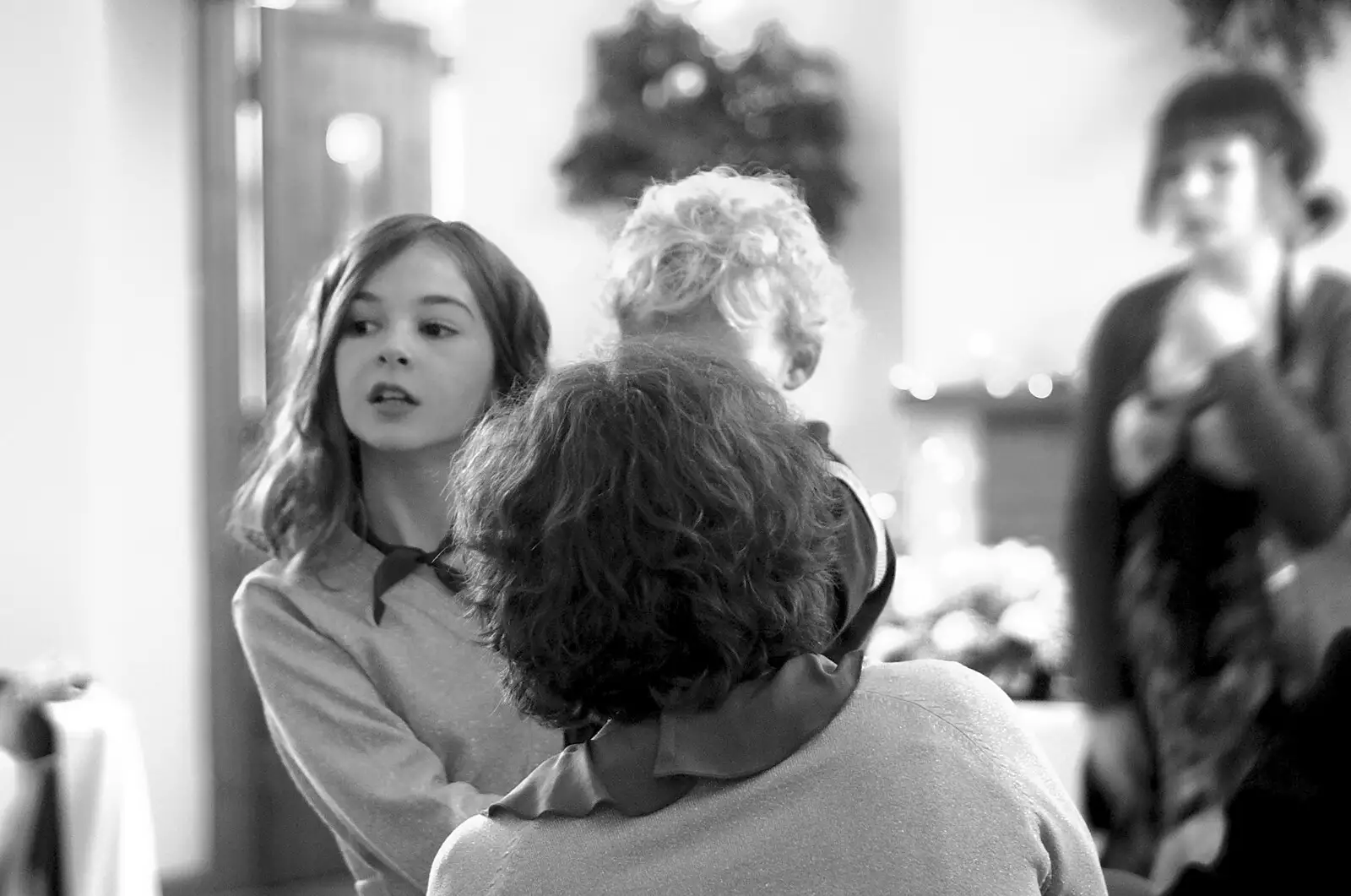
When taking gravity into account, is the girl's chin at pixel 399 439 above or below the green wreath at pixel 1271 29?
below

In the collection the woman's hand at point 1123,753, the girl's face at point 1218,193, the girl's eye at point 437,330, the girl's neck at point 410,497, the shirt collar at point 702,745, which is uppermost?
the girl's face at point 1218,193

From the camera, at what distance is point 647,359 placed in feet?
2.92

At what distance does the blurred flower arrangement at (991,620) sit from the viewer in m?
2.71

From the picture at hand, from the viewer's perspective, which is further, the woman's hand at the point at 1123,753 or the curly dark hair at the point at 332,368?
the woman's hand at the point at 1123,753

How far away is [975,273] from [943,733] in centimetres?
418

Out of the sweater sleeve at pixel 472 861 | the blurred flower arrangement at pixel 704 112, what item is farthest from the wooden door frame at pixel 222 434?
the sweater sleeve at pixel 472 861

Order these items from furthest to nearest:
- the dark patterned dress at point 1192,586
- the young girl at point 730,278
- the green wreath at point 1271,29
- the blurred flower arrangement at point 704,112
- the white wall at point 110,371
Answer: the blurred flower arrangement at point 704,112
the green wreath at point 1271,29
the white wall at point 110,371
the dark patterned dress at point 1192,586
the young girl at point 730,278

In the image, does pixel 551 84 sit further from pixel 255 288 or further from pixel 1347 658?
pixel 1347 658

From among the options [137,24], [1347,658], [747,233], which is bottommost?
[1347,658]

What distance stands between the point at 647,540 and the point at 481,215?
481cm

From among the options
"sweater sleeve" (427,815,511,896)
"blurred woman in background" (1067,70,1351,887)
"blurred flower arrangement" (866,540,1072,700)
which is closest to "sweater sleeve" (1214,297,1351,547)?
"blurred woman in background" (1067,70,1351,887)

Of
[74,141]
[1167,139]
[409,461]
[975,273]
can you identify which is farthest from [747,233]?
[975,273]

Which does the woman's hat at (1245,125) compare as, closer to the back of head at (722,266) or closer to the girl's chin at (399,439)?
the back of head at (722,266)

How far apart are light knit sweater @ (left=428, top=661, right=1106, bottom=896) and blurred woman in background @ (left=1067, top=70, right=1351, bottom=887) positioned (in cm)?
72
